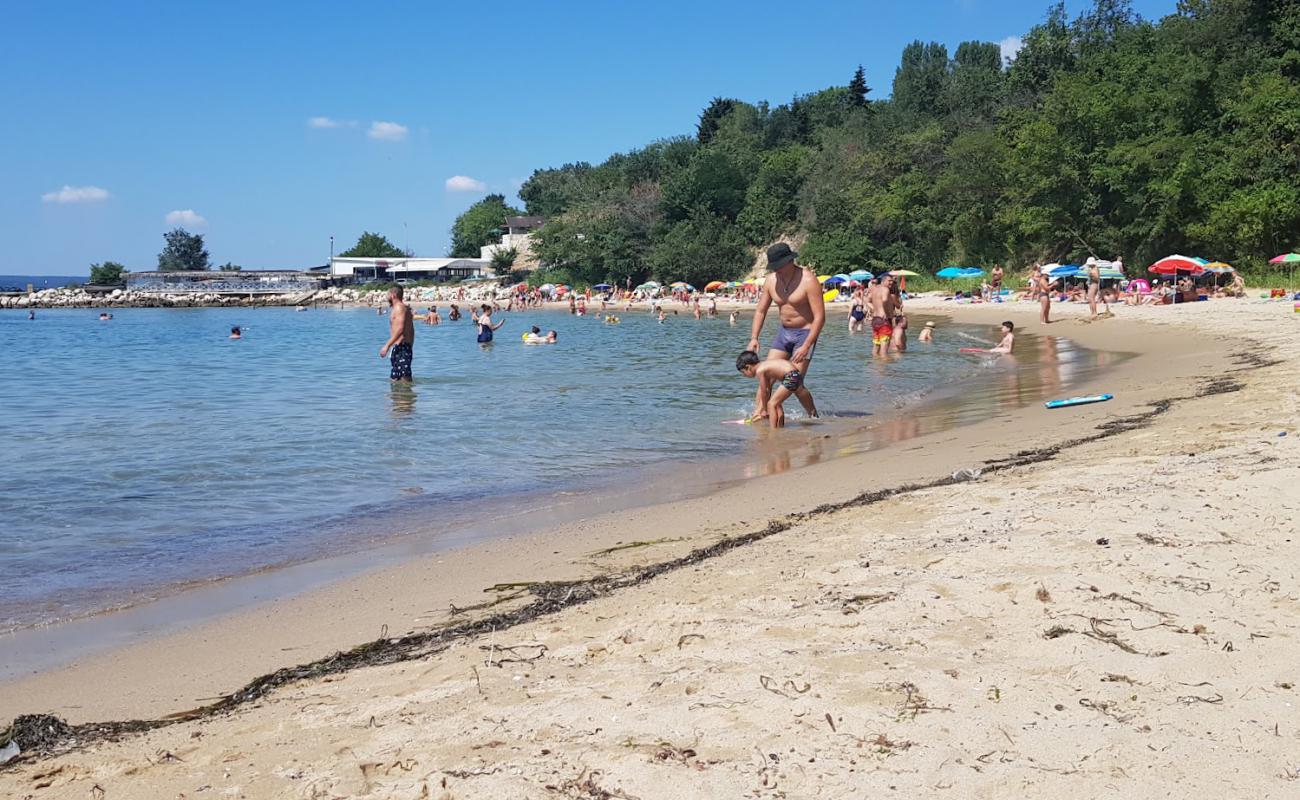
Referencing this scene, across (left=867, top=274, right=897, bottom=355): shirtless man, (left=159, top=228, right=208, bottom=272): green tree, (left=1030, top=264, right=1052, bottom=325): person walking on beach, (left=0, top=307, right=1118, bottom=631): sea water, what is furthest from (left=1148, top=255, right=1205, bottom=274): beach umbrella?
(left=159, top=228, right=208, bottom=272): green tree

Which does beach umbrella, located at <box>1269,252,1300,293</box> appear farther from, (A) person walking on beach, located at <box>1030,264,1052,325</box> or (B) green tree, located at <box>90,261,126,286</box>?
(B) green tree, located at <box>90,261,126,286</box>

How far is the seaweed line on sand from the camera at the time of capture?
300cm

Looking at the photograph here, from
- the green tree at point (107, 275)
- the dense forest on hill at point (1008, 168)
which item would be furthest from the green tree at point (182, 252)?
the dense forest on hill at point (1008, 168)

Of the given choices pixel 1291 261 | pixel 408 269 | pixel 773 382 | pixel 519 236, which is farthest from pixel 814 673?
pixel 408 269

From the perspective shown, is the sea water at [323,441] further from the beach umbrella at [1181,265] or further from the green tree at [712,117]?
the green tree at [712,117]

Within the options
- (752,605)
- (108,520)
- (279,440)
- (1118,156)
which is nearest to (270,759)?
(752,605)

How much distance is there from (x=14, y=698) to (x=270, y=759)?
1543mm

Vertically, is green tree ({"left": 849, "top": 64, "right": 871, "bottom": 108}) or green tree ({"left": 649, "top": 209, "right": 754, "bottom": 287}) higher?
green tree ({"left": 849, "top": 64, "right": 871, "bottom": 108})

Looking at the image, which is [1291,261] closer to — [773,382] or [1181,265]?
[1181,265]

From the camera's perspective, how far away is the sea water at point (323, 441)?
594 cm

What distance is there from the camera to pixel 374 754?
2680 millimetres

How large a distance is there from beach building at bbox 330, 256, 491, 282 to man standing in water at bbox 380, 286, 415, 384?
250 ft

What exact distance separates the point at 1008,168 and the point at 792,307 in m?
37.5

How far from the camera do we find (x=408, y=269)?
96.6m
